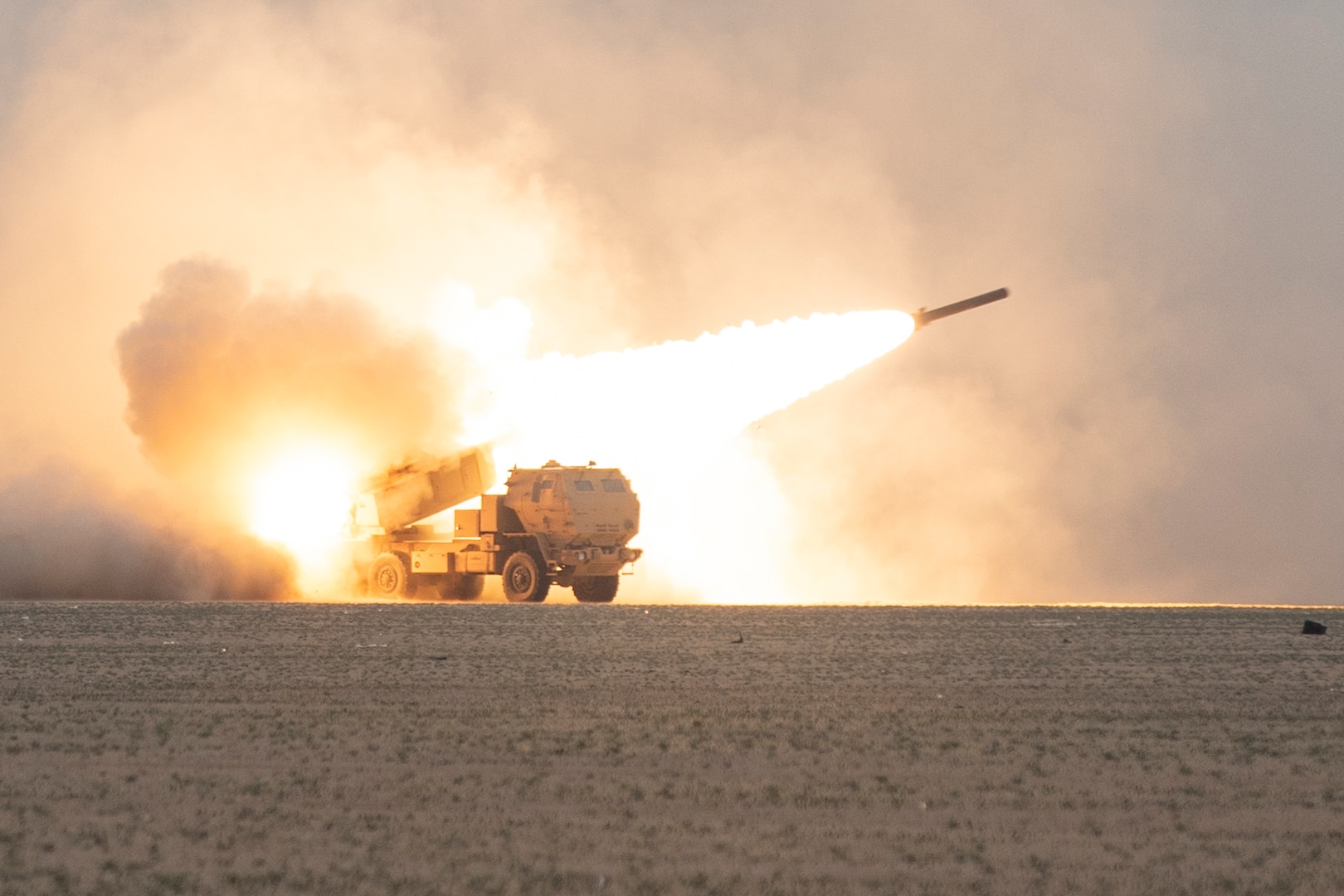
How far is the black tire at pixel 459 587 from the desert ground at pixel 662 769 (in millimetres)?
15997

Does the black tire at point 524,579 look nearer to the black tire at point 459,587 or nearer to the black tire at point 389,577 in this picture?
the black tire at point 459,587

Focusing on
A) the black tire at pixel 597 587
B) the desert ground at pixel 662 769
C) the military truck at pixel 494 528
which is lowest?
the desert ground at pixel 662 769

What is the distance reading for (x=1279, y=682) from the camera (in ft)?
73.2

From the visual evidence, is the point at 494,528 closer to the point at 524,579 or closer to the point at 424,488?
the point at 524,579

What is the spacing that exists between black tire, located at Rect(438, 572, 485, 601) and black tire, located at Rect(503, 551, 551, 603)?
1272 millimetres

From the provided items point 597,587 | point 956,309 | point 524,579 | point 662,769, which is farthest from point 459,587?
point 662,769

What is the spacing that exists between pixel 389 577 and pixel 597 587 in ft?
15.7

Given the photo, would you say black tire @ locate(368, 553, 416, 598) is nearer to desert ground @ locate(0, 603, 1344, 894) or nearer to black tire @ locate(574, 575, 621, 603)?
black tire @ locate(574, 575, 621, 603)

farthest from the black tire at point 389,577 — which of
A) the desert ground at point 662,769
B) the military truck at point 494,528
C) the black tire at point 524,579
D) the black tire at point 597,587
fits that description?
the desert ground at point 662,769

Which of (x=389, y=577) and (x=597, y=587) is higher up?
(x=389, y=577)

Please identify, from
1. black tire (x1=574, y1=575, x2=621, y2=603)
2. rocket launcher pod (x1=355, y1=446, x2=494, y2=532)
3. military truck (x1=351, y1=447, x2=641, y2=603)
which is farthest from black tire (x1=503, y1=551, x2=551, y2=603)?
rocket launcher pod (x1=355, y1=446, x2=494, y2=532)

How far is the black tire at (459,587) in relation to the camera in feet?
141

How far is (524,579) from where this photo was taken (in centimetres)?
4175

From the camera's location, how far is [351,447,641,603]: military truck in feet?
136
